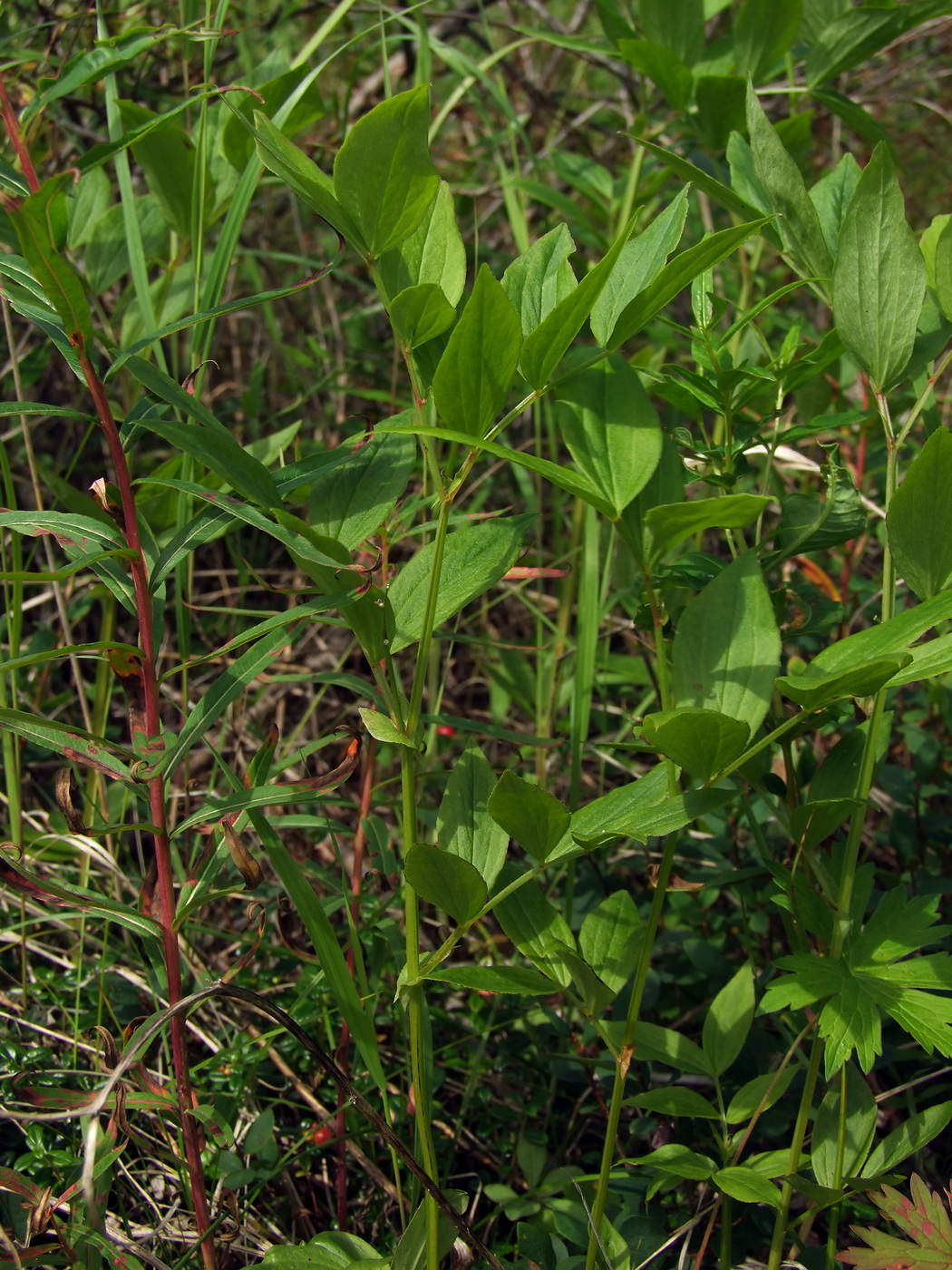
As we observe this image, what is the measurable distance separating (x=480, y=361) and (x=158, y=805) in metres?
0.43

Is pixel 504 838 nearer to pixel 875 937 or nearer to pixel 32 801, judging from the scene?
pixel 875 937

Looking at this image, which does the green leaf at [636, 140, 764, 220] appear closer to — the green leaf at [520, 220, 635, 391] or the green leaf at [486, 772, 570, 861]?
the green leaf at [520, 220, 635, 391]

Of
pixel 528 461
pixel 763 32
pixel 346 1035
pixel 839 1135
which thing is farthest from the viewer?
pixel 763 32

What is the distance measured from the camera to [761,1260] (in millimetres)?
1018

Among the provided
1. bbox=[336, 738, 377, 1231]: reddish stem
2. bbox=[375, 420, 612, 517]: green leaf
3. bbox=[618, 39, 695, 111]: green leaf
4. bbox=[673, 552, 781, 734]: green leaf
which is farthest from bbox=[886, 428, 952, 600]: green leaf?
bbox=[618, 39, 695, 111]: green leaf

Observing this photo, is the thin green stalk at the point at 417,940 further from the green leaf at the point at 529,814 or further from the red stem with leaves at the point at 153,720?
Answer: the red stem with leaves at the point at 153,720

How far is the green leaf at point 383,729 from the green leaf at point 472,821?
0.11 meters

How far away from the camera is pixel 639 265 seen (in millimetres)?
735

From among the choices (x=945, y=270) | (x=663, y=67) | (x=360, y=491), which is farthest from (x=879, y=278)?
(x=663, y=67)

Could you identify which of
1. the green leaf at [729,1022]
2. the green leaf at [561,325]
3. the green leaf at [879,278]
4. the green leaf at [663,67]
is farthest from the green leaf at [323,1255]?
the green leaf at [663,67]

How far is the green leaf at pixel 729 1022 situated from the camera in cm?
92

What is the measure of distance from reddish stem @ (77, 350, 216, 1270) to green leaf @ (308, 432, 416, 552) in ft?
0.47

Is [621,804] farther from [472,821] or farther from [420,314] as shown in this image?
[420,314]

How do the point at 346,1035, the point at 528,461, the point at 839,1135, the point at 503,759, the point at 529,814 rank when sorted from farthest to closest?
1. the point at 503,759
2. the point at 346,1035
3. the point at 839,1135
4. the point at 529,814
5. the point at 528,461
